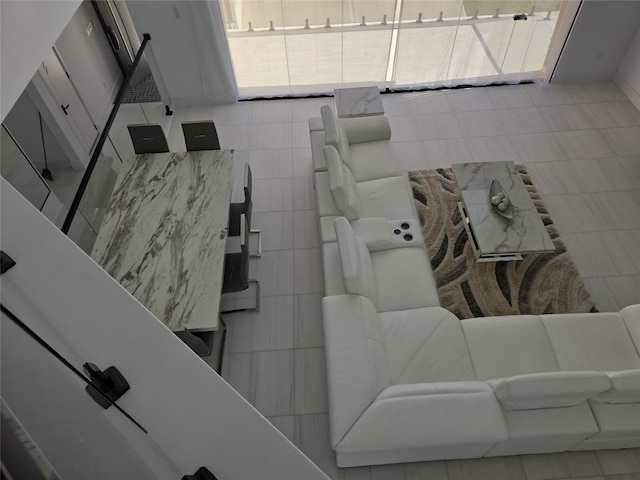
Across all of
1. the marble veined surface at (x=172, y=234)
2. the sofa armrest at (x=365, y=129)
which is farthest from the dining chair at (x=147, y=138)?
the sofa armrest at (x=365, y=129)

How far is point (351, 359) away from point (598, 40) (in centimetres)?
571

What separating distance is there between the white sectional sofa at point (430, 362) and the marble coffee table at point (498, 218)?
0.63m

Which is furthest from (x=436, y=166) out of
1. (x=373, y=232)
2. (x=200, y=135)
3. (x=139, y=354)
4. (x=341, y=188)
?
(x=139, y=354)

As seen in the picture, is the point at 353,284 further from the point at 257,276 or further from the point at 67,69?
the point at 67,69

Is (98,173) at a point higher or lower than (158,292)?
higher

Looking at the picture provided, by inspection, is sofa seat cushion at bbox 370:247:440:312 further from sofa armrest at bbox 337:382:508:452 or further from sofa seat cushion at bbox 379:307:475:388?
sofa armrest at bbox 337:382:508:452

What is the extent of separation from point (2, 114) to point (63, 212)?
360cm

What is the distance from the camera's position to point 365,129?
188 inches

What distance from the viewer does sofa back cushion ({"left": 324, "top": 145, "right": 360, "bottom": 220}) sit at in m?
3.80

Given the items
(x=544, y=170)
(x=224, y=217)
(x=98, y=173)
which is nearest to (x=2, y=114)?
(x=224, y=217)

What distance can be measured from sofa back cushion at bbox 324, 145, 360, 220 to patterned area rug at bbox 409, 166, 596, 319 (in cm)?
102

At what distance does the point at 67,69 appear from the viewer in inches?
215

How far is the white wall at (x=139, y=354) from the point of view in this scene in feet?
2.76

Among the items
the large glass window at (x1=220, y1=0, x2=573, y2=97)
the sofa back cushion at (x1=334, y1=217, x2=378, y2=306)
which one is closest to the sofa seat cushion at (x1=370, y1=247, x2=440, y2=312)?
the sofa back cushion at (x1=334, y1=217, x2=378, y2=306)
